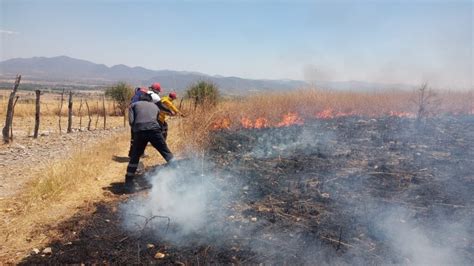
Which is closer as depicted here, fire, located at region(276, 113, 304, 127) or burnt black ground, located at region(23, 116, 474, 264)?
burnt black ground, located at region(23, 116, 474, 264)

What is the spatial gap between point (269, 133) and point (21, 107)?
15329 mm

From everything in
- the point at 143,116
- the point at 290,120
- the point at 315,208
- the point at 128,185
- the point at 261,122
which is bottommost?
the point at 128,185

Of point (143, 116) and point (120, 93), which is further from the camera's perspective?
point (120, 93)

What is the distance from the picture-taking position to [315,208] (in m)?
5.54

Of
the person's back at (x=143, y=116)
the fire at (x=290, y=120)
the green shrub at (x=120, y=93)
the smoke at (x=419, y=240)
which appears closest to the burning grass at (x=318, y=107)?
the fire at (x=290, y=120)

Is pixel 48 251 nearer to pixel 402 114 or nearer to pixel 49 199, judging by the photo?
pixel 49 199

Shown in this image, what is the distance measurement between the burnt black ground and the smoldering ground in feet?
0.06

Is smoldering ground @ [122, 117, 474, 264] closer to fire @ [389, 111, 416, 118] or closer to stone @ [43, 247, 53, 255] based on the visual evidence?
stone @ [43, 247, 53, 255]

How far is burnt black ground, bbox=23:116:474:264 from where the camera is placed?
4.27m

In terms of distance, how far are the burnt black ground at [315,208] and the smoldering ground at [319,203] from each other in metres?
0.02

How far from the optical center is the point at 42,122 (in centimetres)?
1747

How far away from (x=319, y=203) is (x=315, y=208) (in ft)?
0.81

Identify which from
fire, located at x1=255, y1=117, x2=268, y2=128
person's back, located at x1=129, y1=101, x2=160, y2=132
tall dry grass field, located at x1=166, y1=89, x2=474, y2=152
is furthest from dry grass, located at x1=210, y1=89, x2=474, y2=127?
person's back, located at x1=129, y1=101, x2=160, y2=132

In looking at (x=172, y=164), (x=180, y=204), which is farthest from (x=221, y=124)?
(x=180, y=204)
